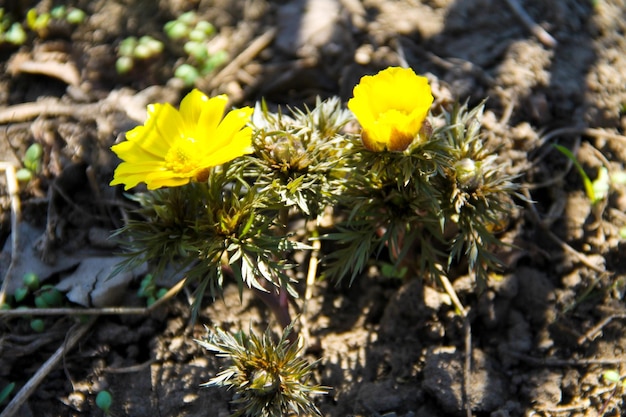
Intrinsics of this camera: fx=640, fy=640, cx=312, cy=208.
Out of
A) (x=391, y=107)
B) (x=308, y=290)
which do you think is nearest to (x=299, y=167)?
(x=391, y=107)

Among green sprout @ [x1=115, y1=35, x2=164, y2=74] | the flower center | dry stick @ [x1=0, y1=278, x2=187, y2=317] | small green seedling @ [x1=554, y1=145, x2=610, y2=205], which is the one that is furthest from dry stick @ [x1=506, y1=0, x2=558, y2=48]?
dry stick @ [x1=0, y1=278, x2=187, y2=317]

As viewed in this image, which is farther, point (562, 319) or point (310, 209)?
point (562, 319)

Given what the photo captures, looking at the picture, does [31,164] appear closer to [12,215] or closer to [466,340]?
[12,215]

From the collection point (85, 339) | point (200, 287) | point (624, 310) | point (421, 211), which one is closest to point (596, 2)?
point (624, 310)

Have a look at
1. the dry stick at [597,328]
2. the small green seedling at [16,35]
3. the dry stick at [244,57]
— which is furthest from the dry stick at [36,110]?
the dry stick at [597,328]

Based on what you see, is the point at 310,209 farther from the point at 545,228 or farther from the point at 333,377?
the point at 545,228

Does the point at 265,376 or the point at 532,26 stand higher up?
the point at 532,26
